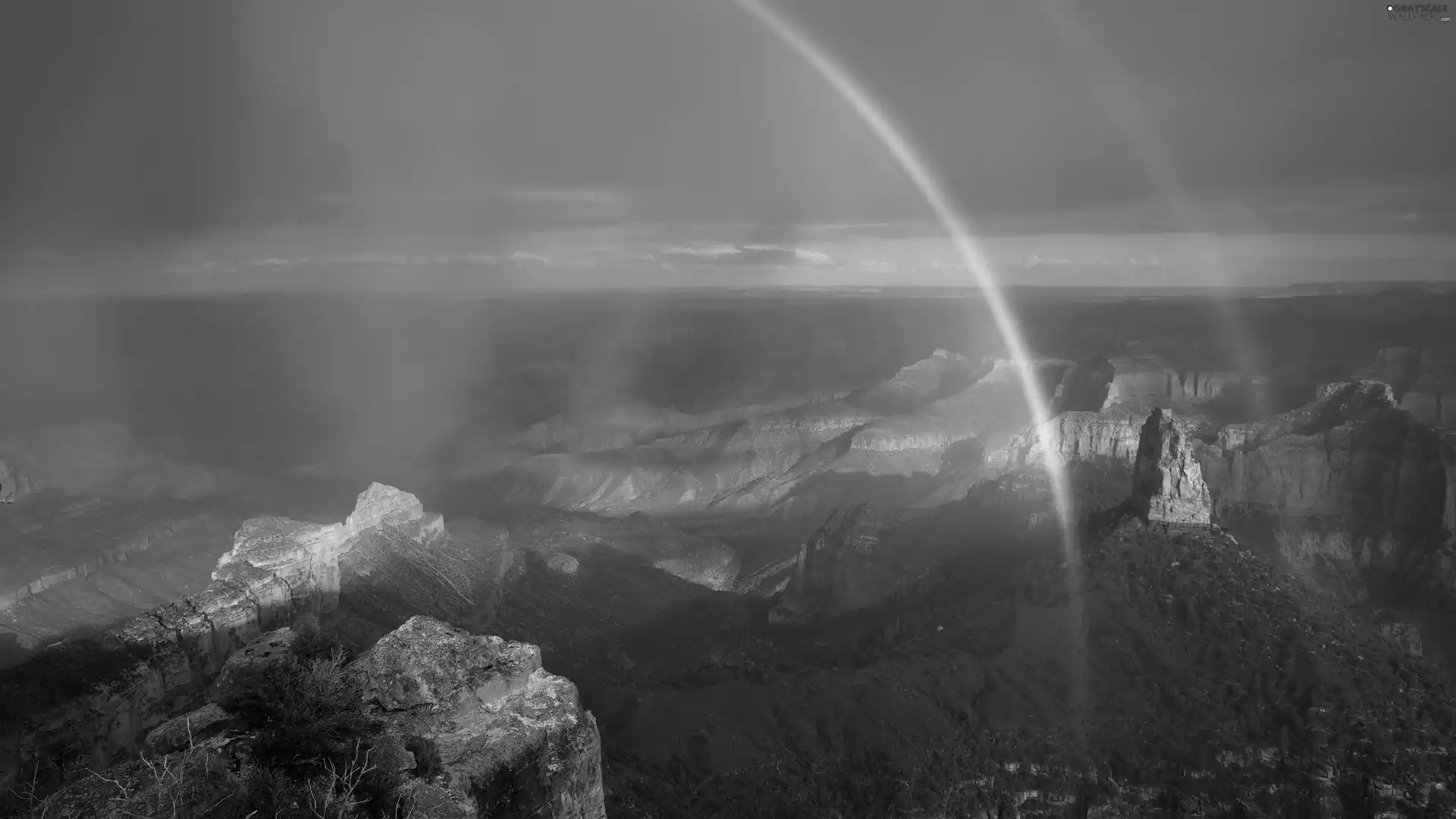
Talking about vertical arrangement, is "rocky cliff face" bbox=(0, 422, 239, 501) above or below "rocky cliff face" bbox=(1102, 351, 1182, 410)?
below

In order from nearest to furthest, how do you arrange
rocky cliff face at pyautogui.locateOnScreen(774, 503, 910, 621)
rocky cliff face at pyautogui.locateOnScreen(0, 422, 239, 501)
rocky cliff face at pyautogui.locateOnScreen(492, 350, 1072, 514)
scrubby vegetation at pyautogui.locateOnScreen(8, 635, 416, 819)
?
scrubby vegetation at pyautogui.locateOnScreen(8, 635, 416, 819) → rocky cliff face at pyautogui.locateOnScreen(774, 503, 910, 621) → rocky cliff face at pyautogui.locateOnScreen(492, 350, 1072, 514) → rocky cliff face at pyautogui.locateOnScreen(0, 422, 239, 501)

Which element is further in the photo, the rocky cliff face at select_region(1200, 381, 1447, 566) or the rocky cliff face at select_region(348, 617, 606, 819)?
the rocky cliff face at select_region(1200, 381, 1447, 566)

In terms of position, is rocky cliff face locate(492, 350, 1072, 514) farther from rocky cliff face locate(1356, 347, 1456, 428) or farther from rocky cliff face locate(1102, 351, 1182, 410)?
rocky cliff face locate(1356, 347, 1456, 428)

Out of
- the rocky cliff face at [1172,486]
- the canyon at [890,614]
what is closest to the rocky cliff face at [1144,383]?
the canyon at [890,614]

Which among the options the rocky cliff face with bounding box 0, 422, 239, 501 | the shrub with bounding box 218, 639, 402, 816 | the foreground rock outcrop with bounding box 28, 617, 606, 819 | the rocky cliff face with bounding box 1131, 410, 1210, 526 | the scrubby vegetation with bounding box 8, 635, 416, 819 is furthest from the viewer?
the rocky cliff face with bounding box 0, 422, 239, 501

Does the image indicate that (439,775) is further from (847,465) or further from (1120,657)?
(847,465)

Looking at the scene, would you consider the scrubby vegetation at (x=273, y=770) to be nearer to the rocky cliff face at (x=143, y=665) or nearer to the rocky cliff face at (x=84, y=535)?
the rocky cliff face at (x=143, y=665)

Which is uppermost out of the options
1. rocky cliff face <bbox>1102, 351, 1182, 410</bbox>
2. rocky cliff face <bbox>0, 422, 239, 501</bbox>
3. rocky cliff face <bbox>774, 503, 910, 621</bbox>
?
rocky cliff face <bbox>1102, 351, 1182, 410</bbox>

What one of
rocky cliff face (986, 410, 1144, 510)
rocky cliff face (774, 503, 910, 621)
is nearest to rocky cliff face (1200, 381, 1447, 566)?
rocky cliff face (986, 410, 1144, 510)
